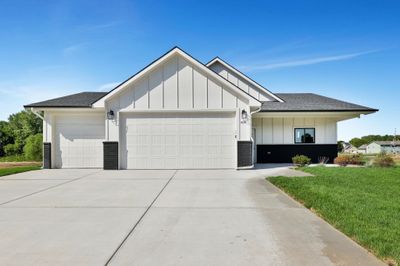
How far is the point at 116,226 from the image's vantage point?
4344mm

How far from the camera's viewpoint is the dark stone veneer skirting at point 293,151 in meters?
16.1

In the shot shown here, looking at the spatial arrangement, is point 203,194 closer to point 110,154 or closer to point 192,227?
point 192,227

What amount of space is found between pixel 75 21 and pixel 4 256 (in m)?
12.3

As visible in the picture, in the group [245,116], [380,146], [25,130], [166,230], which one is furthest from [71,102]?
[380,146]

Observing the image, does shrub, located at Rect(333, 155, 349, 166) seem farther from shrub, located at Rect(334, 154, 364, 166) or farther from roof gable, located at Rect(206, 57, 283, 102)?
roof gable, located at Rect(206, 57, 283, 102)

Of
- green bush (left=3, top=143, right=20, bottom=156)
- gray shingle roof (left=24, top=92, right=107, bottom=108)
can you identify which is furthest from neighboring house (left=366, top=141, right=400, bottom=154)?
green bush (left=3, top=143, right=20, bottom=156)

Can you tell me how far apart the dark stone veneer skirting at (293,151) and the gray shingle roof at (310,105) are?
2388 millimetres

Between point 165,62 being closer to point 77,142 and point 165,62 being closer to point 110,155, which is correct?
point 110,155

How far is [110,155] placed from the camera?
1262 centimetres

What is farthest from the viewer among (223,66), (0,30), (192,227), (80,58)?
(223,66)

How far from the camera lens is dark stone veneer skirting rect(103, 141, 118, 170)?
41.3ft

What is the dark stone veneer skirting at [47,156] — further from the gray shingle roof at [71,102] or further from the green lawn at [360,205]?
the green lawn at [360,205]

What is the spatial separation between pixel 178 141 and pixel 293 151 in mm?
7702

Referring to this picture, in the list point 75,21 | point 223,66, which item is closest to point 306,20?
point 223,66
